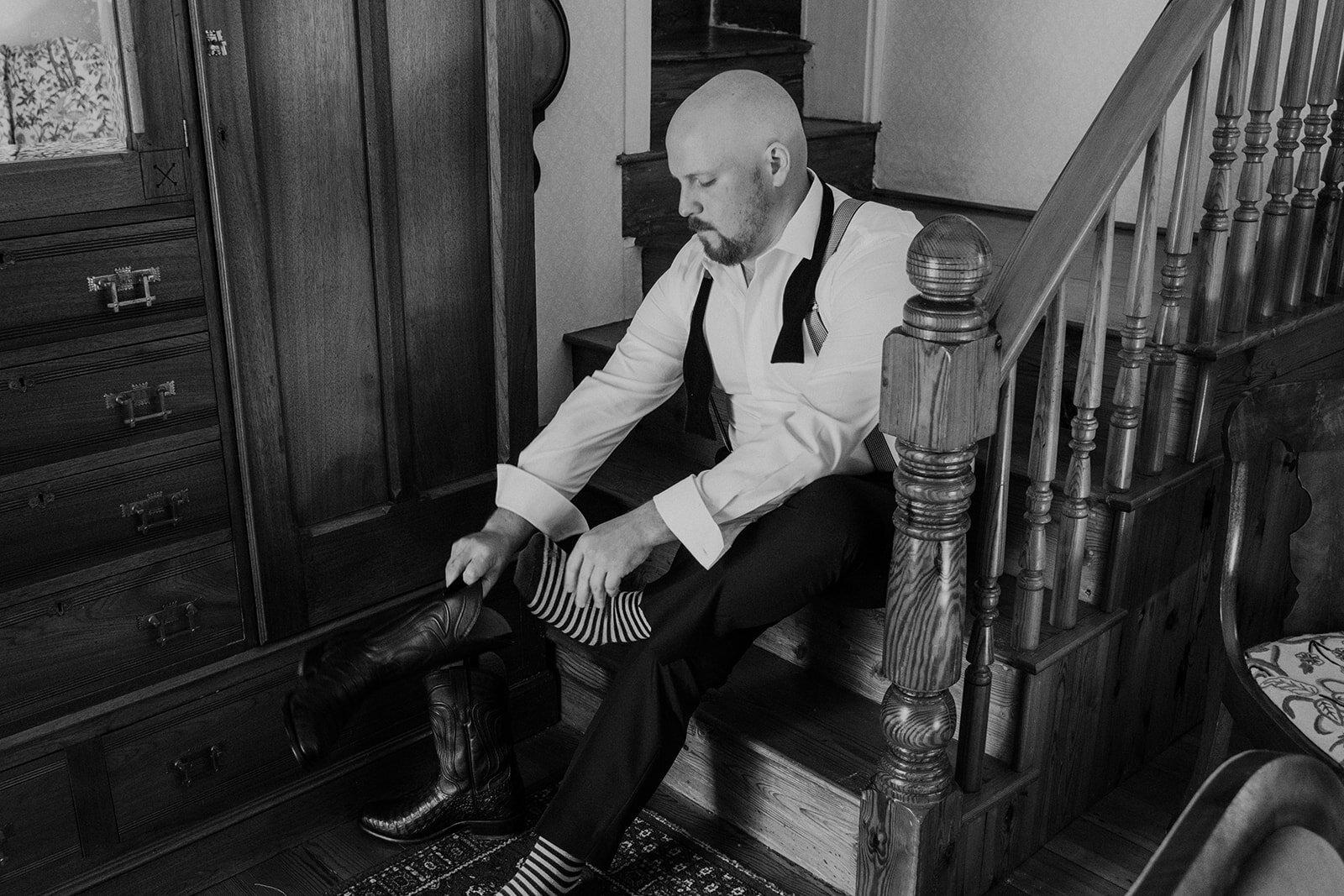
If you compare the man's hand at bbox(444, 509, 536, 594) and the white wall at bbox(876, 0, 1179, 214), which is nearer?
the man's hand at bbox(444, 509, 536, 594)

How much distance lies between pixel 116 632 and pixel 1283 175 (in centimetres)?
207

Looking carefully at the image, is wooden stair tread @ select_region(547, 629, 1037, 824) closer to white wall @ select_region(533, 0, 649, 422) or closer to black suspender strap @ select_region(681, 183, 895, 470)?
black suspender strap @ select_region(681, 183, 895, 470)

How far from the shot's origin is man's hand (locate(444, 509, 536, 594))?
6.90 ft

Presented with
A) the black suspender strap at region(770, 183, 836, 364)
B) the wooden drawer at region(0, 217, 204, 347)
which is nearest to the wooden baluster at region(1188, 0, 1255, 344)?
the black suspender strap at region(770, 183, 836, 364)

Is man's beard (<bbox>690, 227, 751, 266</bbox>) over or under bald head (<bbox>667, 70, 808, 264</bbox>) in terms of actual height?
under

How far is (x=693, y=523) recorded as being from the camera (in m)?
1.95

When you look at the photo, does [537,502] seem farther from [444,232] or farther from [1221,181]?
[1221,181]

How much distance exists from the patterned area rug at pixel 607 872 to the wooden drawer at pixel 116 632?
49 cm

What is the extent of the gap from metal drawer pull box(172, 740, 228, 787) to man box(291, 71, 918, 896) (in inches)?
8.6

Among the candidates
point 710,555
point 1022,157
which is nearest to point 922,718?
point 710,555

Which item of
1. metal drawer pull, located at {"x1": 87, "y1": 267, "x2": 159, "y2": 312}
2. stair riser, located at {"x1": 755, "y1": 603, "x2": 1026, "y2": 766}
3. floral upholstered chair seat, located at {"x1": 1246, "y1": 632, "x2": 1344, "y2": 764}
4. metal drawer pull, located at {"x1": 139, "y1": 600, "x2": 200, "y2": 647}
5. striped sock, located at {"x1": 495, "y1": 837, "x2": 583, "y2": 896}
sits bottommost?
striped sock, located at {"x1": 495, "y1": 837, "x2": 583, "y2": 896}

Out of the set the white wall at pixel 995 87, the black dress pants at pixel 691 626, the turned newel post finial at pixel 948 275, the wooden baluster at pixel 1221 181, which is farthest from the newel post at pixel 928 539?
the white wall at pixel 995 87

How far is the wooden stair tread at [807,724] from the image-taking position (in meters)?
2.05

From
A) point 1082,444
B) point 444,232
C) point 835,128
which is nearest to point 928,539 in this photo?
point 1082,444
